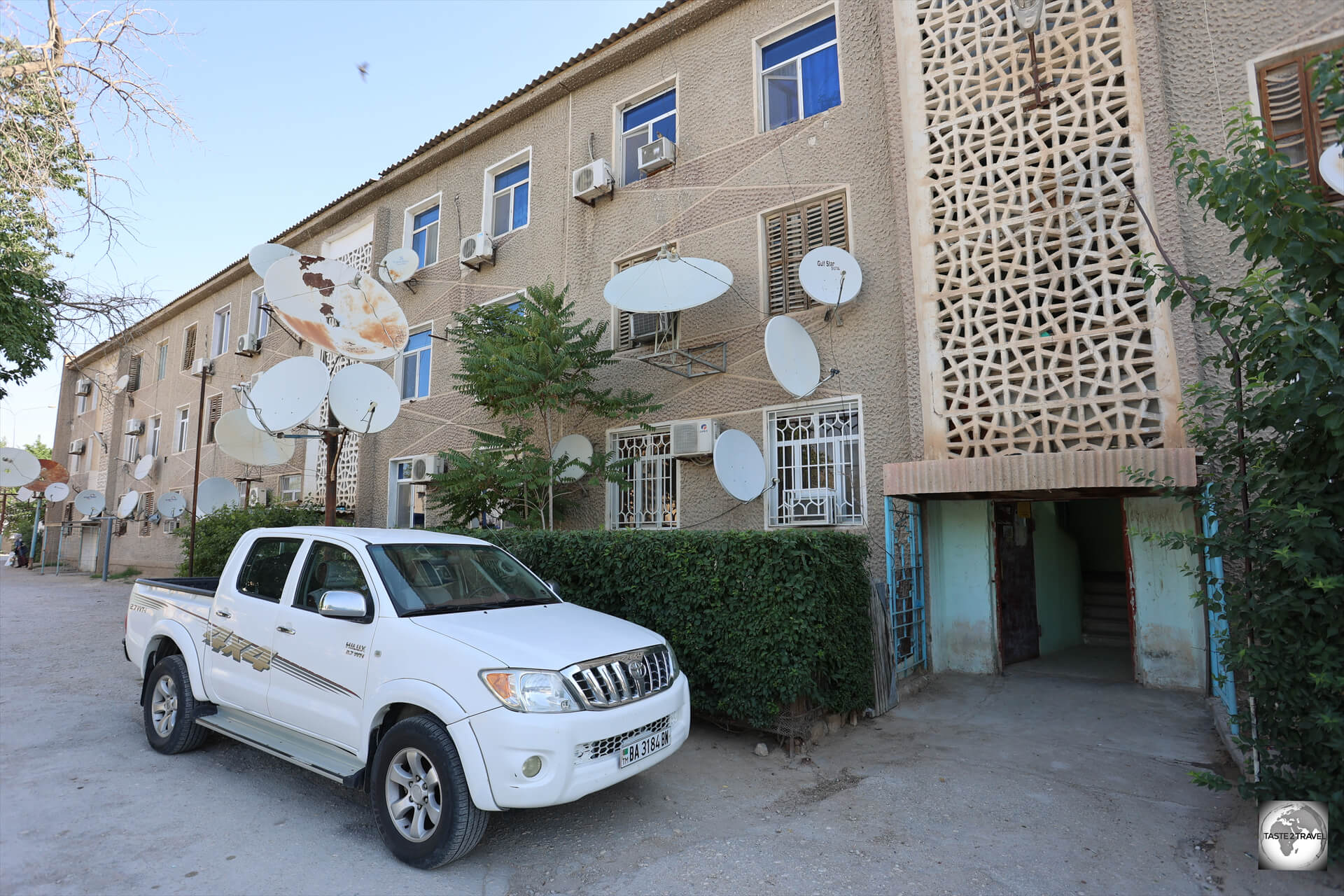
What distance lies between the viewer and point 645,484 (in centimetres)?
1048

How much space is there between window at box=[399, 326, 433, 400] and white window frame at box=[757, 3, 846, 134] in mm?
8264

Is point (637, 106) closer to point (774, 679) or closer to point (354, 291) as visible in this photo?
point (354, 291)

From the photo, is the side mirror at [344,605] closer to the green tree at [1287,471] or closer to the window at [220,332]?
the green tree at [1287,471]

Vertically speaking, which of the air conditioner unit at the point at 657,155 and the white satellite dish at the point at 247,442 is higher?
the air conditioner unit at the point at 657,155

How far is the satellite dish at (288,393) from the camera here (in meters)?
9.14

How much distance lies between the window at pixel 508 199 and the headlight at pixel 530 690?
11.2 meters

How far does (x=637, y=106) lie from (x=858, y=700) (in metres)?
10.0

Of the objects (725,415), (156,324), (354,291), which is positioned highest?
(156,324)

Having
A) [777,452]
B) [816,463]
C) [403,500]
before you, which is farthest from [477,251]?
[816,463]

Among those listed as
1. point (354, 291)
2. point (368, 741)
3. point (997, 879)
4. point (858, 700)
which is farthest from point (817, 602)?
point (354, 291)

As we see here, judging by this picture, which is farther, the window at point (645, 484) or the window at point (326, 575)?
the window at point (645, 484)

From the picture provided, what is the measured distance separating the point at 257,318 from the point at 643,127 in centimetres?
1410

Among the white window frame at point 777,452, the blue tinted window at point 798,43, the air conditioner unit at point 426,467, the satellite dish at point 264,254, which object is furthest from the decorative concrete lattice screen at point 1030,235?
the satellite dish at point 264,254

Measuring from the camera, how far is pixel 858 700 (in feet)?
20.2
